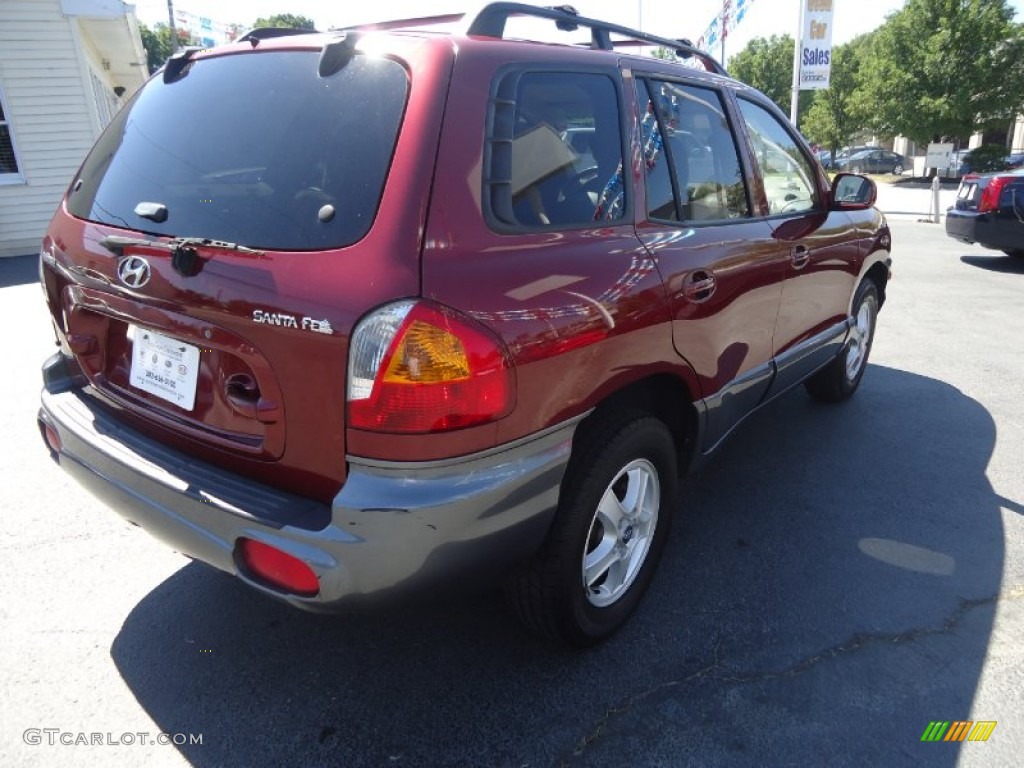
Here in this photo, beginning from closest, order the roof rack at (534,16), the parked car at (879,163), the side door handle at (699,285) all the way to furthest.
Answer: the roof rack at (534,16), the side door handle at (699,285), the parked car at (879,163)

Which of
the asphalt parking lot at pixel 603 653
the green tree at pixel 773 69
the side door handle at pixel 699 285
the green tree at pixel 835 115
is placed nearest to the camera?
the asphalt parking lot at pixel 603 653

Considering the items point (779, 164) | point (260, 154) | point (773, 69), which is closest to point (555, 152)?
point (260, 154)

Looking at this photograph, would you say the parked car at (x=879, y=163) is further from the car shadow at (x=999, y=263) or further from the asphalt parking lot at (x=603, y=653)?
the asphalt parking lot at (x=603, y=653)

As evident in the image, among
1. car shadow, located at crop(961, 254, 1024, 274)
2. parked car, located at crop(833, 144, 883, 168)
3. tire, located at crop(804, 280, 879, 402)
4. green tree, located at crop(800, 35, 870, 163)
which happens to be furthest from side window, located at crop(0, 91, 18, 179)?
parked car, located at crop(833, 144, 883, 168)

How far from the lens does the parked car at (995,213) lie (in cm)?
921

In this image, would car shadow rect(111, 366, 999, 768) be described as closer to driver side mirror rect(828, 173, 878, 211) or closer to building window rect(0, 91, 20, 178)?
driver side mirror rect(828, 173, 878, 211)

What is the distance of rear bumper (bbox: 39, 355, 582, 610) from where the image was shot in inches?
69.3

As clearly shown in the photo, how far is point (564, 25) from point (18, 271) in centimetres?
1050

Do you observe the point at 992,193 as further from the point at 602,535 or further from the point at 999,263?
the point at 602,535

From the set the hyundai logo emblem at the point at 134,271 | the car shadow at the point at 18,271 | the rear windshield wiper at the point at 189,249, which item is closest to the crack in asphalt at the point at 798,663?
the rear windshield wiper at the point at 189,249

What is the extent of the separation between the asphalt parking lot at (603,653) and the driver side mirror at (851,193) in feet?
4.60

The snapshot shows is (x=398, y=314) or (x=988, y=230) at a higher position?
(x=398, y=314)

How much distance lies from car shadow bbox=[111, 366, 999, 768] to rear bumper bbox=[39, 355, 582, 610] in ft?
1.72

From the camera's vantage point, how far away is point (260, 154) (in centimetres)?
207
